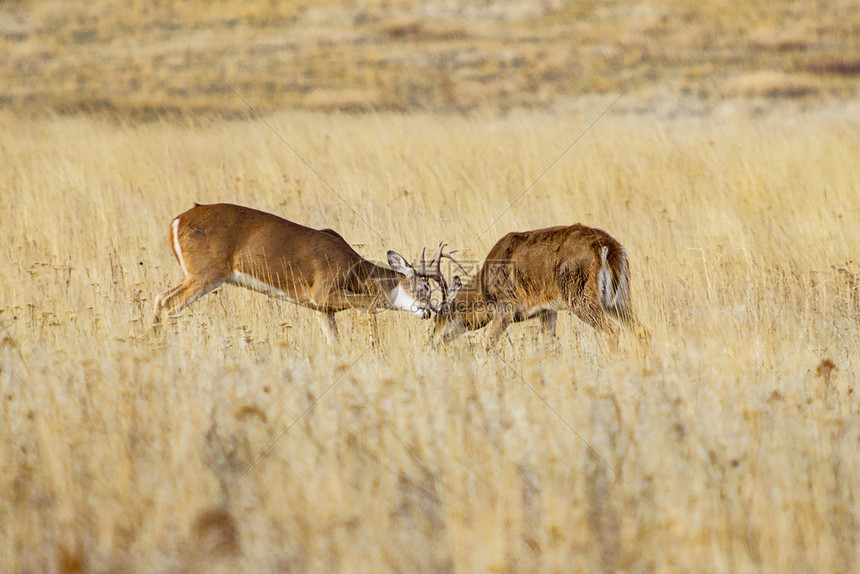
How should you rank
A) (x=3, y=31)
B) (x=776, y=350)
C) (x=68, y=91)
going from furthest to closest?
1. (x=3, y=31)
2. (x=68, y=91)
3. (x=776, y=350)

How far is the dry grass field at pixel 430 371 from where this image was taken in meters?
3.63

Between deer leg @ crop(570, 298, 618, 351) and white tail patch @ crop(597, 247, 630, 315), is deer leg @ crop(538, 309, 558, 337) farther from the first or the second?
white tail patch @ crop(597, 247, 630, 315)

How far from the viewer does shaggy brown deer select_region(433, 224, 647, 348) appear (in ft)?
21.6

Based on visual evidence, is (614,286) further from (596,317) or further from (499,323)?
(499,323)

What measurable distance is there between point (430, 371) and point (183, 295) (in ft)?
7.35

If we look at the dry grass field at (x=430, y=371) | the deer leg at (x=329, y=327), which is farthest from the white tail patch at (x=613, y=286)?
the deer leg at (x=329, y=327)

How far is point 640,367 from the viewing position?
5.55 m

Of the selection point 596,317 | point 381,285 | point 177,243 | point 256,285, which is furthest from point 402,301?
point 177,243

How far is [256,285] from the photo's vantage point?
7082 mm

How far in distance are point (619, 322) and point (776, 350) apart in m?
1.01

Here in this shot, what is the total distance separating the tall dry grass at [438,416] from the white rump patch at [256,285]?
0.16 m

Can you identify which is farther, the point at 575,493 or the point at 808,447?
the point at 808,447

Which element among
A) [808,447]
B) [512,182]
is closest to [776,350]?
[808,447]

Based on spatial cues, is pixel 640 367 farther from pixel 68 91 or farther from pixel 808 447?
pixel 68 91
